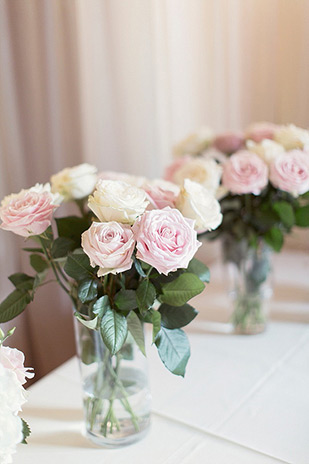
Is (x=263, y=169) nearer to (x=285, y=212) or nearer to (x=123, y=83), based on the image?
(x=285, y=212)

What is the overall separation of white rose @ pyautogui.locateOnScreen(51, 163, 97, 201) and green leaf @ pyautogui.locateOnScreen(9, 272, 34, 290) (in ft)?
0.52

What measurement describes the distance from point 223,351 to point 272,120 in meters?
0.84

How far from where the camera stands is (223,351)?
3.84 feet

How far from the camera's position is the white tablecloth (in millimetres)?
863

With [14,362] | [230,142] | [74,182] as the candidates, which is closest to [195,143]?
[230,142]

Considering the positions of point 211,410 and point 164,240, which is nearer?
point 164,240

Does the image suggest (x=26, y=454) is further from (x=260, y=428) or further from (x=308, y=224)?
(x=308, y=224)

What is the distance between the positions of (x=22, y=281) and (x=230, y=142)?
65 cm

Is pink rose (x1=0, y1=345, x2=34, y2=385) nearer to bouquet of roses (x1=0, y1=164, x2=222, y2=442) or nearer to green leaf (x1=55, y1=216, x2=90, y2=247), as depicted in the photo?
bouquet of roses (x1=0, y1=164, x2=222, y2=442)

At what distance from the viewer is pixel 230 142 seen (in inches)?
51.3

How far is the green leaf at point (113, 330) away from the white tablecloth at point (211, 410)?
231mm

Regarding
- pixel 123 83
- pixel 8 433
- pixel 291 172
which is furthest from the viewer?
pixel 123 83

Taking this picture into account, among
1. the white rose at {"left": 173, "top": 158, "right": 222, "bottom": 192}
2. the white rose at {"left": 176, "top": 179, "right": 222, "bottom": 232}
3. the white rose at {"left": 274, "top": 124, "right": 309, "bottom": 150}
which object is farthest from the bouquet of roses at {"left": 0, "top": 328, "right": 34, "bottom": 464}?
the white rose at {"left": 274, "top": 124, "right": 309, "bottom": 150}

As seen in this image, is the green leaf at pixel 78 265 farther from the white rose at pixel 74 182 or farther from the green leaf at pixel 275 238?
the green leaf at pixel 275 238
